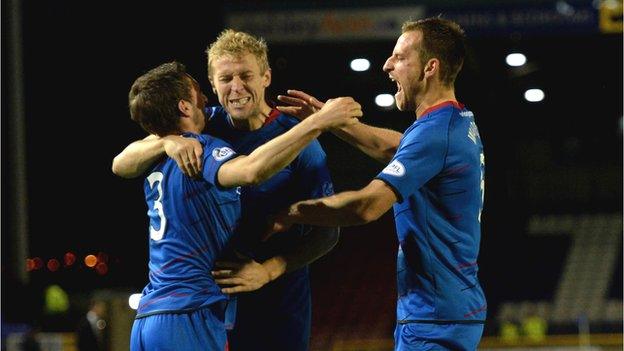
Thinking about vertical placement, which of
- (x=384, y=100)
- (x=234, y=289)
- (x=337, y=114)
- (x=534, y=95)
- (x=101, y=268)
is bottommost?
(x=101, y=268)

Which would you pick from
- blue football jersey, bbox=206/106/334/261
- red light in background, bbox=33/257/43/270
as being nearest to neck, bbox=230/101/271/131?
blue football jersey, bbox=206/106/334/261

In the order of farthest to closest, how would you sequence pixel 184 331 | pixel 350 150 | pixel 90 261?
pixel 90 261 < pixel 350 150 < pixel 184 331

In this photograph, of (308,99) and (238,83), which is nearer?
(238,83)

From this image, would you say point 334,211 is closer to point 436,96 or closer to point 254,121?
point 436,96

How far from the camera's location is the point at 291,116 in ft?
17.0

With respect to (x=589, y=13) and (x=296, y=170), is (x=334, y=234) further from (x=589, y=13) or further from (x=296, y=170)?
(x=589, y=13)

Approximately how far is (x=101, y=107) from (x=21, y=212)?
991 centimetres

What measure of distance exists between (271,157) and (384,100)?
63.0 feet

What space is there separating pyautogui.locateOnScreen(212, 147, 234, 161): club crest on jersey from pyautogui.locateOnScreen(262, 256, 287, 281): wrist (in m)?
0.61

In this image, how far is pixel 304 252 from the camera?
4957 mm

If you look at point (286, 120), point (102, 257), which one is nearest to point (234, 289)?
point (286, 120)

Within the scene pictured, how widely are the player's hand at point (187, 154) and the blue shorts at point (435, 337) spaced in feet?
3.35

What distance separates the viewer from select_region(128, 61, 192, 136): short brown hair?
454 cm

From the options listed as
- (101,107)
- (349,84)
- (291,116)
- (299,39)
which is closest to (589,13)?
(299,39)
